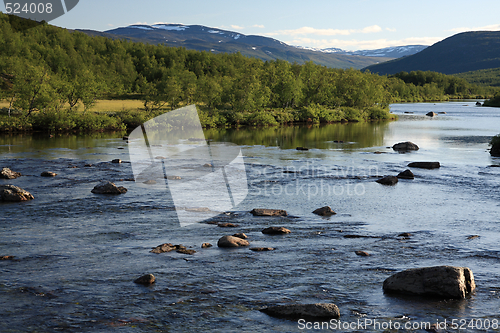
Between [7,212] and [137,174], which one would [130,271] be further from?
[137,174]

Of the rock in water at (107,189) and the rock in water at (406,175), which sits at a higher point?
the rock in water at (107,189)

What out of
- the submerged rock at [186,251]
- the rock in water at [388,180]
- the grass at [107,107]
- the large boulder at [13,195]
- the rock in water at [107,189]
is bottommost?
the rock in water at [388,180]

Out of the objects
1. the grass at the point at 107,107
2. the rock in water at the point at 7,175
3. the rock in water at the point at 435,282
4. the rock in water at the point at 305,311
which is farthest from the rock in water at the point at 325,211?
the grass at the point at 107,107

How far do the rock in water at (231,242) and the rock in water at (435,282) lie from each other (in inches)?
182

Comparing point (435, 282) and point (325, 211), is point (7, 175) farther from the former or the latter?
point (435, 282)

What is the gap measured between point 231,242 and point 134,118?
53463 mm

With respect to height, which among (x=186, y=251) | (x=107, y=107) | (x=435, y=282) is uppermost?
(x=107, y=107)

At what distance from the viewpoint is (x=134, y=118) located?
63281mm

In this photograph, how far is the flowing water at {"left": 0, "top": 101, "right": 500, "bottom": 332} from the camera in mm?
9055

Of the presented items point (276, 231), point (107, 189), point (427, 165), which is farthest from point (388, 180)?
point (107, 189)

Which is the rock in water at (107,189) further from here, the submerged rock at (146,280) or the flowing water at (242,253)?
→ the submerged rock at (146,280)

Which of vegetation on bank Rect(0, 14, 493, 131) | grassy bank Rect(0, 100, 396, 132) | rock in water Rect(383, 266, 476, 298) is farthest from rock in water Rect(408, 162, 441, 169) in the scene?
vegetation on bank Rect(0, 14, 493, 131)

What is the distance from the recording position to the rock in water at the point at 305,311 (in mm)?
8852

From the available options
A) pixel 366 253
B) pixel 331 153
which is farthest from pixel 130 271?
pixel 331 153
